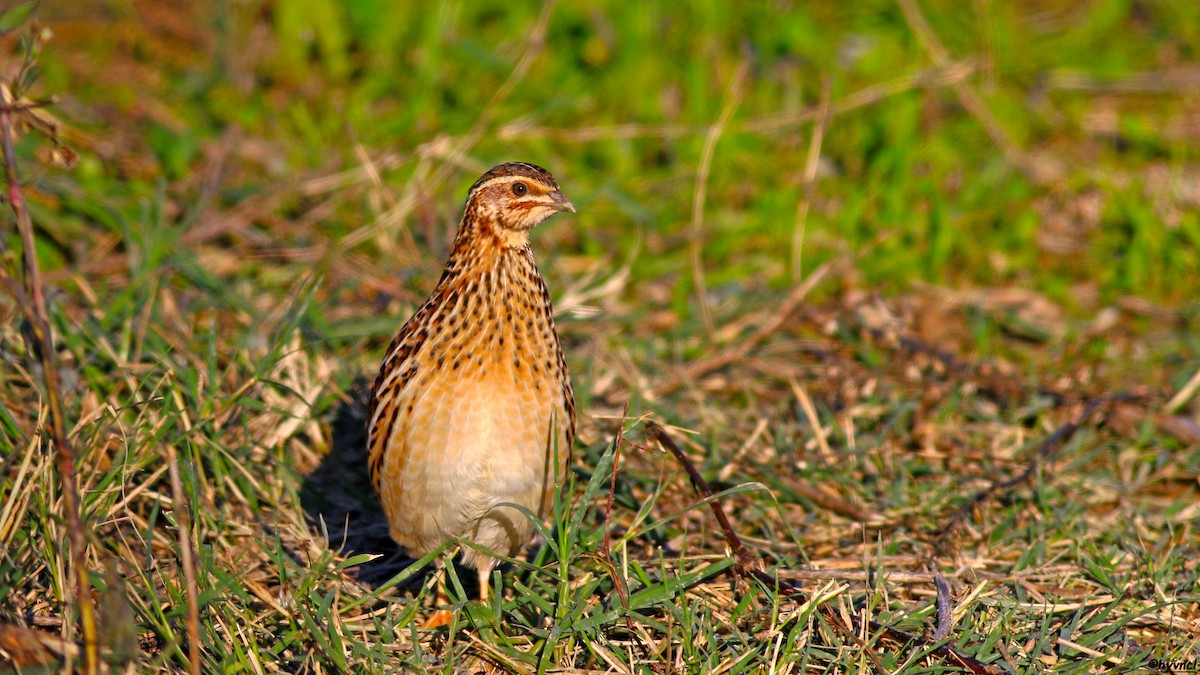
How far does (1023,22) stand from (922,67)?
1585 millimetres

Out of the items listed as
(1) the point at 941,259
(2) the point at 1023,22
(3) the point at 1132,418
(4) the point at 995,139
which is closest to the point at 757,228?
(1) the point at 941,259

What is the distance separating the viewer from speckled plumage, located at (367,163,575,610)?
4504 mm

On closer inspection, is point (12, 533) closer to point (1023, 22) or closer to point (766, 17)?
point (766, 17)

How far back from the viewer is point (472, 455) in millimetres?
4480

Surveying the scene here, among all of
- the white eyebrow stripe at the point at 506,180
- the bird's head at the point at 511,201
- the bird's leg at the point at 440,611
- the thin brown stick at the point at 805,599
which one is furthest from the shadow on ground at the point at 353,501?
the white eyebrow stripe at the point at 506,180

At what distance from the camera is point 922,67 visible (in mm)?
9641

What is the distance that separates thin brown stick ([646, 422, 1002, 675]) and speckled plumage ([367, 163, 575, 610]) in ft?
1.62

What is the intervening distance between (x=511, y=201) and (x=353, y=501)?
176 cm

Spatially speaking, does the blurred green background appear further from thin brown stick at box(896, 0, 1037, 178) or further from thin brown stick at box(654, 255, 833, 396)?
thin brown stick at box(654, 255, 833, 396)

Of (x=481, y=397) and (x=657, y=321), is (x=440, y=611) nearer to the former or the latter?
(x=481, y=397)

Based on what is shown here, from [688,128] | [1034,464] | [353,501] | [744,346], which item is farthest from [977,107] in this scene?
[353,501]

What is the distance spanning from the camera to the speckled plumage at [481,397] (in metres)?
4.50

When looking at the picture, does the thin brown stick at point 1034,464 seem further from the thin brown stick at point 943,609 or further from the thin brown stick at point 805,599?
the thin brown stick at point 805,599

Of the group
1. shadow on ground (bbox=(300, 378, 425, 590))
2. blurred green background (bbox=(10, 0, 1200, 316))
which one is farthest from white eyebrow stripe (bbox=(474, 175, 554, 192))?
blurred green background (bbox=(10, 0, 1200, 316))
